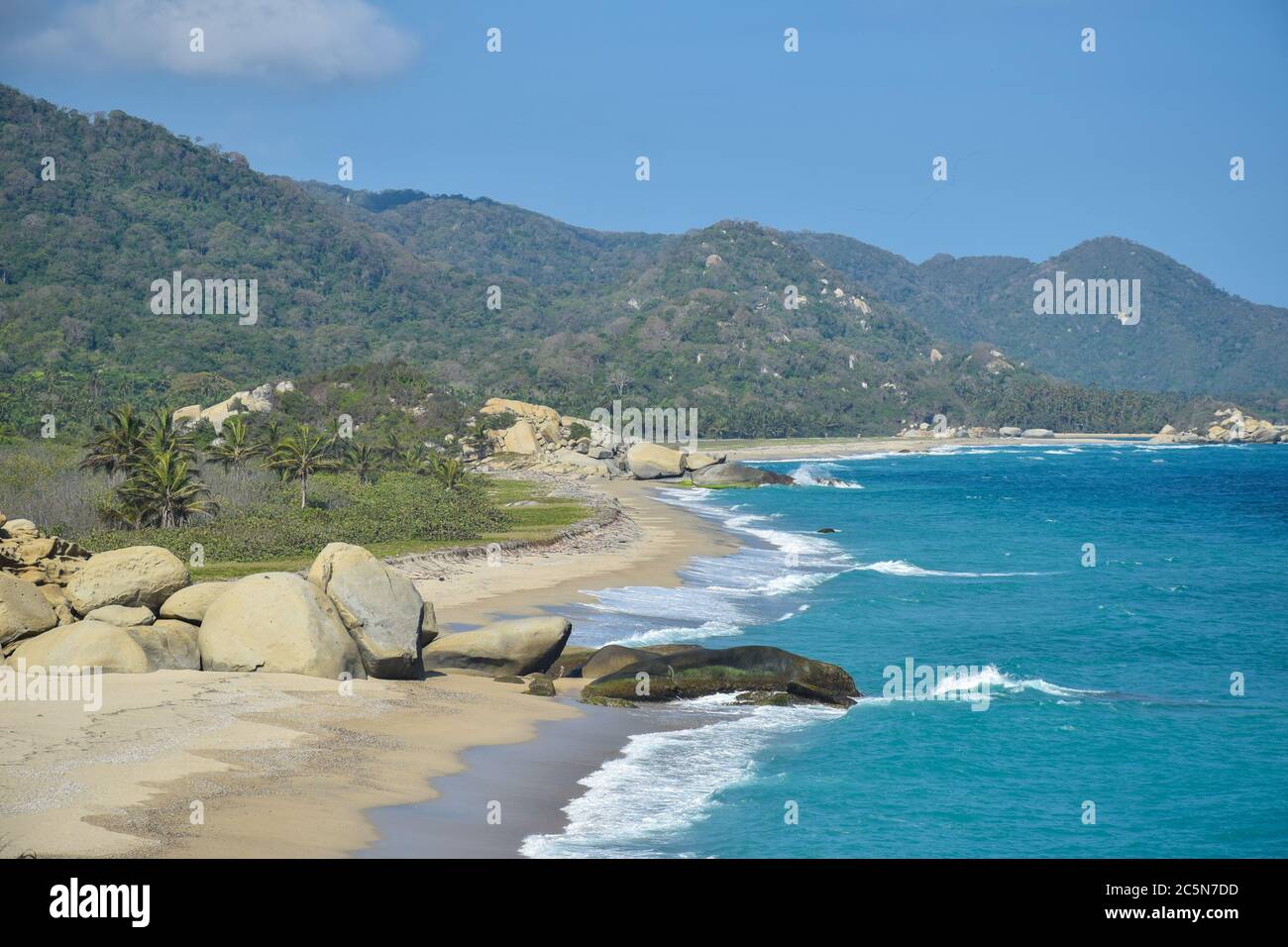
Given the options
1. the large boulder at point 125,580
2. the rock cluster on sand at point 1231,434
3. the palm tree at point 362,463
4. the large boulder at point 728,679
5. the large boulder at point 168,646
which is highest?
the rock cluster on sand at point 1231,434

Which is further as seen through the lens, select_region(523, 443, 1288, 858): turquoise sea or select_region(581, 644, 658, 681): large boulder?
select_region(581, 644, 658, 681): large boulder

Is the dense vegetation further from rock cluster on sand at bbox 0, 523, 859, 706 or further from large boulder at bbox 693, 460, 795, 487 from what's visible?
large boulder at bbox 693, 460, 795, 487

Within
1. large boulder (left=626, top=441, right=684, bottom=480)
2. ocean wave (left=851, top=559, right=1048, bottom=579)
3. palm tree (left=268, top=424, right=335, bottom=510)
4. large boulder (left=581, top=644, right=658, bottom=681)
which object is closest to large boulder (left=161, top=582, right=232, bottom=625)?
large boulder (left=581, top=644, right=658, bottom=681)

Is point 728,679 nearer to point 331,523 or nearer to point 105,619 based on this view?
point 105,619

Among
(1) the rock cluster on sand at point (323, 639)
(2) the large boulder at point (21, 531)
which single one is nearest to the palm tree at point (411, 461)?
(2) the large boulder at point (21, 531)

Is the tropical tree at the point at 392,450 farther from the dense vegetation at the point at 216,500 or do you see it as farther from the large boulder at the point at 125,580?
the large boulder at the point at 125,580

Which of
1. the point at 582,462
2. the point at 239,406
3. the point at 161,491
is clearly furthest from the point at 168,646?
the point at 582,462
